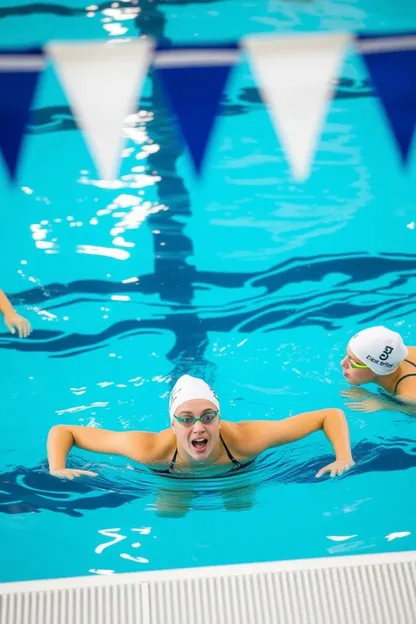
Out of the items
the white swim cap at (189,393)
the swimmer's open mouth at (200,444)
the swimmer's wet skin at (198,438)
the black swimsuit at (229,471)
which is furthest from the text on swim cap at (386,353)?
the swimmer's open mouth at (200,444)

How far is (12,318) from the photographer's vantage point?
470 cm

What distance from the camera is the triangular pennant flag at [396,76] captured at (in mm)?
6434

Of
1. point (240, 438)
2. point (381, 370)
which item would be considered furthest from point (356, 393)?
point (240, 438)

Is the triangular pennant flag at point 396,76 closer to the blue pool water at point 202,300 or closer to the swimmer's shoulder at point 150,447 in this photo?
the blue pool water at point 202,300

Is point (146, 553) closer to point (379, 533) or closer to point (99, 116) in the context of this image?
point (379, 533)

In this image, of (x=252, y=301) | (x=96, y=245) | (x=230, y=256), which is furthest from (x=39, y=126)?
(x=252, y=301)

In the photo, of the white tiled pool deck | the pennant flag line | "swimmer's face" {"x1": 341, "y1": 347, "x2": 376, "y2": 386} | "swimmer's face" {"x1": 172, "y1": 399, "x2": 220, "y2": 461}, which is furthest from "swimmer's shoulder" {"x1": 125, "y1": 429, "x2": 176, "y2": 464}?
the pennant flag line

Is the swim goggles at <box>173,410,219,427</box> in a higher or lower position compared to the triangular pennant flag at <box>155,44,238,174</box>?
lower

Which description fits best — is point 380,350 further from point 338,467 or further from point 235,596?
point 235,596

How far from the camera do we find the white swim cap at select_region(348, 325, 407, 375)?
14.0 ft

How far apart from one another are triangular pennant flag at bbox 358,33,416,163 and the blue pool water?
110 millimetres

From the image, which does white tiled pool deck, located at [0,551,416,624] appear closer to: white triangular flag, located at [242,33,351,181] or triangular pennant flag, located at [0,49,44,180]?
white triangular flag, located at [242,33,351,181]

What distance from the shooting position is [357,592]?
3.04 m

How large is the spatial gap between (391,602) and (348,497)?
958mm
